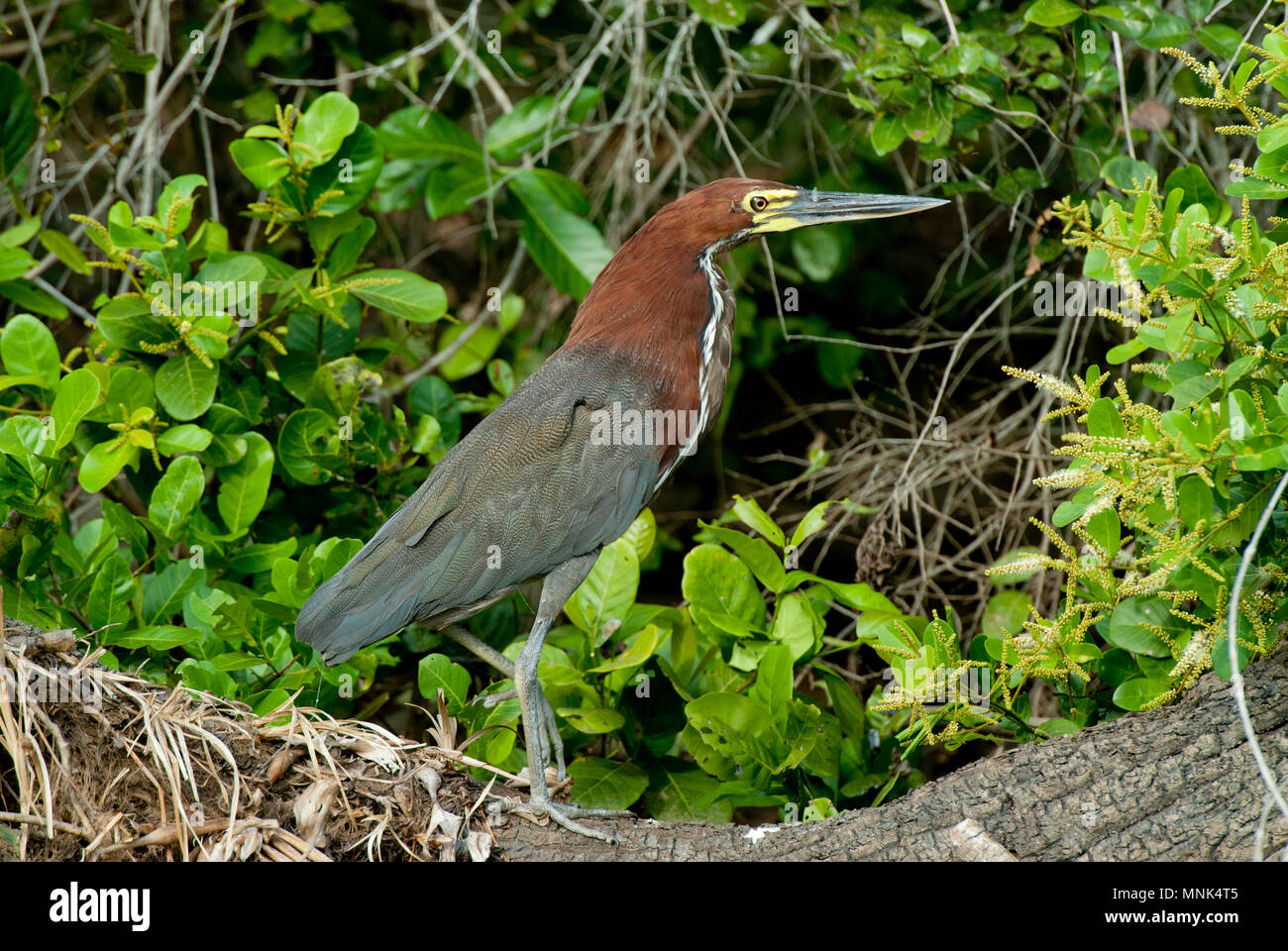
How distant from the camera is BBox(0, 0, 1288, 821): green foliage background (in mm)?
2188

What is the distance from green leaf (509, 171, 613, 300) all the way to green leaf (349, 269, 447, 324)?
1.95 feet

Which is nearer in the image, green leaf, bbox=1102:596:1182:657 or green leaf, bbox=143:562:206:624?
green leaf, bbox=1102:596:1182:657

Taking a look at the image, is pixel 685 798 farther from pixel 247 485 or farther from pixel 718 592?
pixel 247 485

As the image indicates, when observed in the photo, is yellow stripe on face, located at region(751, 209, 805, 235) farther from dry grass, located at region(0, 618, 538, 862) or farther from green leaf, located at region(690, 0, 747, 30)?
dry grass, located at region(0, 618, 538, 862)

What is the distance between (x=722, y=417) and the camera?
4.61 metres

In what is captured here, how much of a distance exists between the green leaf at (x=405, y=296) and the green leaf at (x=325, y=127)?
0.37 metres

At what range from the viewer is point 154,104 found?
3848 millimetres

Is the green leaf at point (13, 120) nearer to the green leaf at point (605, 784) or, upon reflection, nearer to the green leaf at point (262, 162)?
the green leaf at point (262, 162)

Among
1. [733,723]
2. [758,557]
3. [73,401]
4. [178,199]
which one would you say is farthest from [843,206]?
[73,401]

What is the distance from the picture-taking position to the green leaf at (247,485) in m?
3.03

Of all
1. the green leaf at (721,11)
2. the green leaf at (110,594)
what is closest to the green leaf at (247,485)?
the green leaf at (110,594)

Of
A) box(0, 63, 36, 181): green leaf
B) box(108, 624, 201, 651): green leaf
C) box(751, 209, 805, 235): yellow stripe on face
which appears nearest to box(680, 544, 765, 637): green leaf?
box(751, 209, 805, 235): yellow stripe on face
